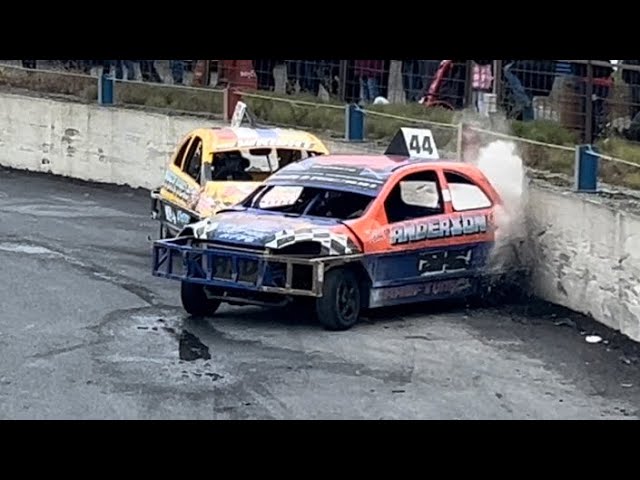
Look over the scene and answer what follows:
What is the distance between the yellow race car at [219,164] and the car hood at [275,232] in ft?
7.50

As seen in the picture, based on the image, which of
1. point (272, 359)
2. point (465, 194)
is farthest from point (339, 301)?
point (465, 194)

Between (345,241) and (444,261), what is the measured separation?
4.14 feet

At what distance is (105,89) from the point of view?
22344 millimetres

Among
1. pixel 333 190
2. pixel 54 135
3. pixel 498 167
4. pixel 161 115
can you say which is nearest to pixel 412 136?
pixel 498 167

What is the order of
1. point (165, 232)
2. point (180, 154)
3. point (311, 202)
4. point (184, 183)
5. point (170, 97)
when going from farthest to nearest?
1. point (170, 97)
2. point (180, 154)
3. point (165, 232)
4. point (184, 183)
5. point (311, 202)

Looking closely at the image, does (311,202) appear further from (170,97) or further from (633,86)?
(170,97)

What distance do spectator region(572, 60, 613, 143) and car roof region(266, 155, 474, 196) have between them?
239cm

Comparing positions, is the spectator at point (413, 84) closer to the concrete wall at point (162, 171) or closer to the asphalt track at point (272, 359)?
the concrete wall at point (162, 171)

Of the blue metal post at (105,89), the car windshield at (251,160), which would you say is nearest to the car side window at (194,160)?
the car windshield at (251,160)

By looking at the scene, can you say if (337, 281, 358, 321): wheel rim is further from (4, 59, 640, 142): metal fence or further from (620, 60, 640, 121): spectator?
(620, 60, 640, 121): spectator

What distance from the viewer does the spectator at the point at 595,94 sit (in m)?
14.2
